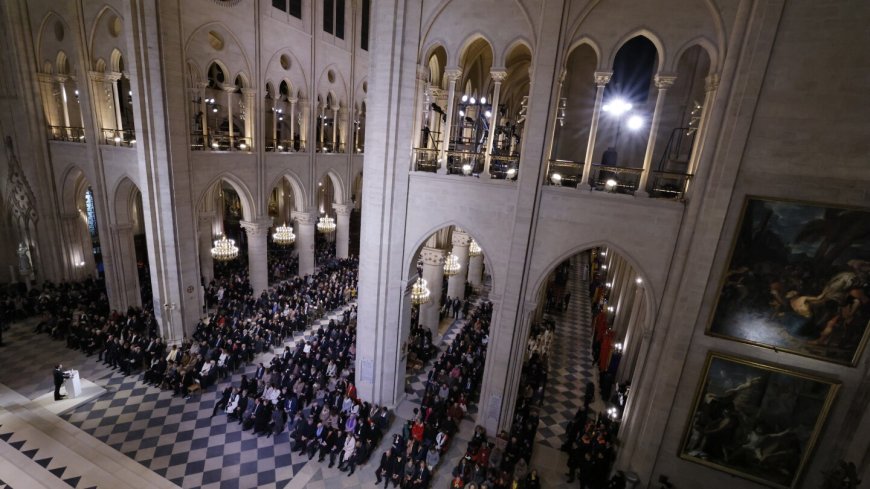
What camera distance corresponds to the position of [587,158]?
8.57 meters

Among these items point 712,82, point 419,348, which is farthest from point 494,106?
point 419,348

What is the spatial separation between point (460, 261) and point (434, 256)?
349cm

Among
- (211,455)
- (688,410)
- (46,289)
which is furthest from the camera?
(46,289)

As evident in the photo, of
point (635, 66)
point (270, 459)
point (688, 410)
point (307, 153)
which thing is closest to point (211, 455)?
point (270, 459)

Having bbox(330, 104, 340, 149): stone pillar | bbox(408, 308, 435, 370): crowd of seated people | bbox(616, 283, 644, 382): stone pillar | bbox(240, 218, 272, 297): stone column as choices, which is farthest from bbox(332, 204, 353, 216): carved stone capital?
bbox(616, 283, 644, 382): stone pillar

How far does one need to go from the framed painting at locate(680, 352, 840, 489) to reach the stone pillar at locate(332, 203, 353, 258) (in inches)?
717

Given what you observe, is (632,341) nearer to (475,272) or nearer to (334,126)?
(475,272)

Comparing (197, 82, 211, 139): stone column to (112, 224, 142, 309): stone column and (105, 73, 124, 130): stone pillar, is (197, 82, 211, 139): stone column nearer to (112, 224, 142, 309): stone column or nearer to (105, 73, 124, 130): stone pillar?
(105, 73, 124, 130): stone pillar

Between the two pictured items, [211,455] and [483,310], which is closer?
[211,455]

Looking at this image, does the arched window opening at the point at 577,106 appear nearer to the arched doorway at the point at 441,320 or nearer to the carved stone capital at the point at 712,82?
the arched doorway at the point at 441,320

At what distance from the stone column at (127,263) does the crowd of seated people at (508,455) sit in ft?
48.5

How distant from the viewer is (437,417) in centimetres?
1052

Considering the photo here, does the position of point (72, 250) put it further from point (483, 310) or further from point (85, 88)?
point (483, 310)

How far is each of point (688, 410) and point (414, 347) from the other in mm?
8377
